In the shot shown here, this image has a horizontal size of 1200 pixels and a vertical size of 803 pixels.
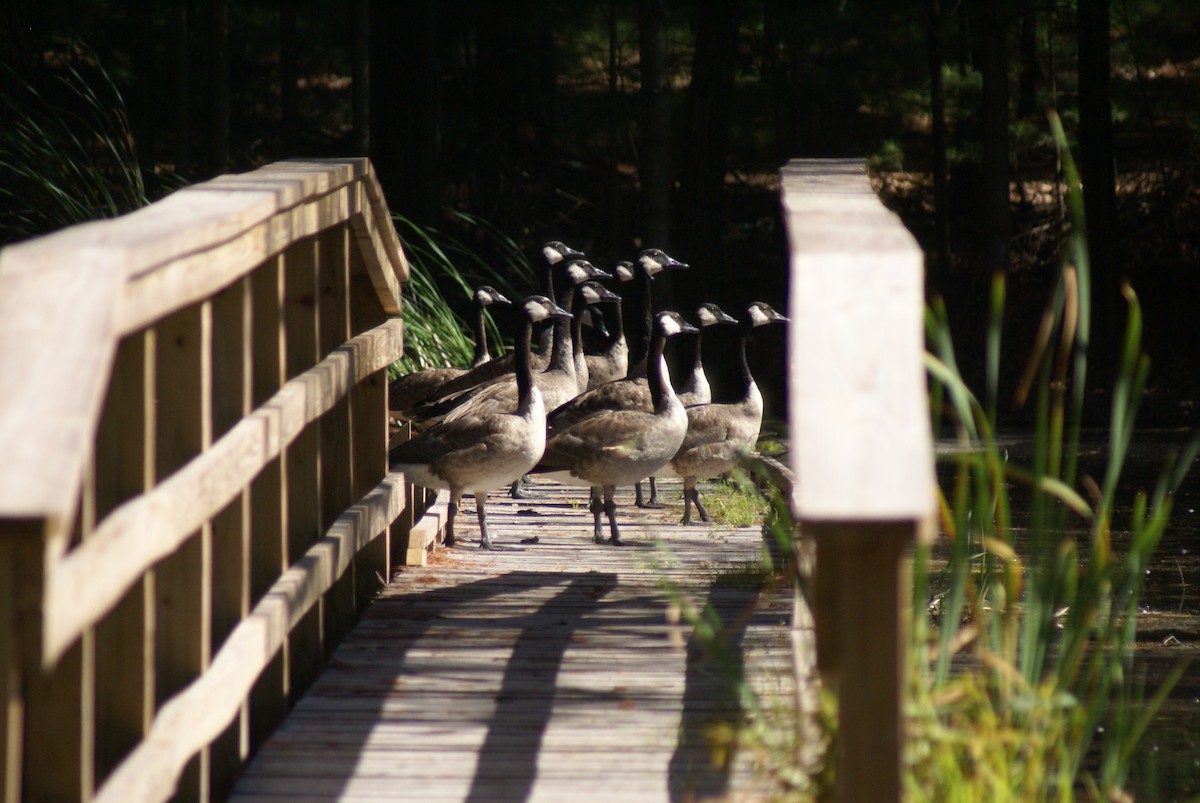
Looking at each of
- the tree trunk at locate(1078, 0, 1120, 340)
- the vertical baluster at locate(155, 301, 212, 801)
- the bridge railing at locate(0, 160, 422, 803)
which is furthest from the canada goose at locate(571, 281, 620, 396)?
the tree trunk at locate(1078, 0, 1120, 340)

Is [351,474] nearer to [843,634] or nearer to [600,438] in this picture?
[600,438]

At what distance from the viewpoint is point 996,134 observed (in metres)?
17.0

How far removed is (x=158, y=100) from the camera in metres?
22.1

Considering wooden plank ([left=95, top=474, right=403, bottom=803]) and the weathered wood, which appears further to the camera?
wooden plank ([left=95, top=474, right=403, bottom=803])

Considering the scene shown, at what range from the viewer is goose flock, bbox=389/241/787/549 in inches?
311

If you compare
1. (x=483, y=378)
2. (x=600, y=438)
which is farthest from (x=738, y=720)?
(x=483, y=378)

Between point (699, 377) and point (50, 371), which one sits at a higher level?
point (50, 371)

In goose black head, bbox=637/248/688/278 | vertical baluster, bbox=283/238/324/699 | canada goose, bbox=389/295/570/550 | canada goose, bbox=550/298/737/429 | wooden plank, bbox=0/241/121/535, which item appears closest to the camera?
wooden plank, bbox=0/241/121/535

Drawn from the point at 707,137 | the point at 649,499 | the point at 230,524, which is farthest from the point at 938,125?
the point at 230,524

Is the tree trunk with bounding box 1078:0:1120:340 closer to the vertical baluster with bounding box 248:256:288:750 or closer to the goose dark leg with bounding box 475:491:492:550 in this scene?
the goose dark leg with bounding box 475:491:492:550

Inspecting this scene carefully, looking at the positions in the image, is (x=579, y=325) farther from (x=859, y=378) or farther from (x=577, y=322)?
(x=859, y=378)

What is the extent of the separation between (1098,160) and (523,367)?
1098 cm

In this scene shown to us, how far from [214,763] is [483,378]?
21.8 ft

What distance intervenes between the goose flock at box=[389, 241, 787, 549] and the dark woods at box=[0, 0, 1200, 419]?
513 cm
